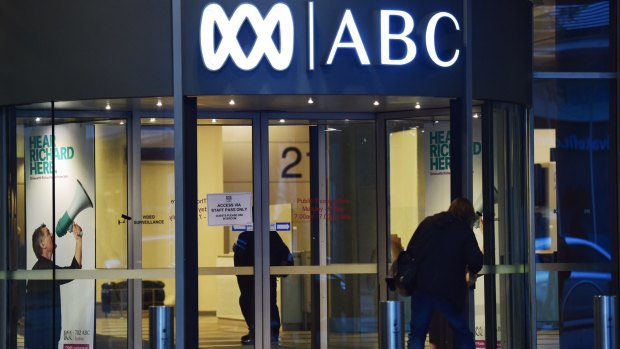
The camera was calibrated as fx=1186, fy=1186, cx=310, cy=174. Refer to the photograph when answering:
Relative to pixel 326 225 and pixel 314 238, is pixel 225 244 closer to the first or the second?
pixel 314 238

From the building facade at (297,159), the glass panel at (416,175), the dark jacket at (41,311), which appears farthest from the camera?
the glass panel at (416,175)

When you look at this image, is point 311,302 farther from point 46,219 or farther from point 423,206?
point 46,219

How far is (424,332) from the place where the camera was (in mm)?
10328

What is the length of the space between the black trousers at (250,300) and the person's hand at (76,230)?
179 centimetres

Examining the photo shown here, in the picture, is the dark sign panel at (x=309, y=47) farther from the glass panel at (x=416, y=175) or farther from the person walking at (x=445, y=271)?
the glass panel at (x=416, y=175)

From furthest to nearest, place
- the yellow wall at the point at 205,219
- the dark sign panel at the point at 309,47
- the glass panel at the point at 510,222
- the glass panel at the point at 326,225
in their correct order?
1. the glass panel at the point at 326,225
2. the yellow wall at the point at 205,219
3. the glass panel at the point at 510,222
4. the dark sign panel at the point at 309,47

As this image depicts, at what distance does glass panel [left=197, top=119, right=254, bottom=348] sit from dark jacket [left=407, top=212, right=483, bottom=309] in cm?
278

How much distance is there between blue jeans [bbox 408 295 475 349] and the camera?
10266 millimetres

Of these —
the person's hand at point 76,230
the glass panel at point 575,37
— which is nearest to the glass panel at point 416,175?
the glass panel at point 575,37

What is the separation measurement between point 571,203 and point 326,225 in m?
2.73

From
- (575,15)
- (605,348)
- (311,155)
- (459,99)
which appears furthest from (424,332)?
(575,15)

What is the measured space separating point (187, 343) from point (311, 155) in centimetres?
296

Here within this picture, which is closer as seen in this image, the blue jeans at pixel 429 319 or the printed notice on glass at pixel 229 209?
the blue jeans at pixel 429 319

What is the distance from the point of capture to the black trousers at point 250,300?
41.3 feet
